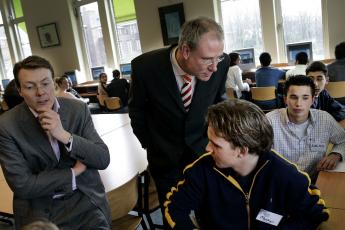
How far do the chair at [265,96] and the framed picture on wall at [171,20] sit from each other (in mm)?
2751

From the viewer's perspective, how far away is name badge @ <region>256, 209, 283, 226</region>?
1.25 metres

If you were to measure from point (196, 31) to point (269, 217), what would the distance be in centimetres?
84

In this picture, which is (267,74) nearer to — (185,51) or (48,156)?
(185,51)

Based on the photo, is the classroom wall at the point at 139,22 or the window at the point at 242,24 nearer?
the classroom wall at the point at 139,22

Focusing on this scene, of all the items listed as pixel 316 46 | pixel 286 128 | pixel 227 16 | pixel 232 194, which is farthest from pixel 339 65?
pixel 232 194

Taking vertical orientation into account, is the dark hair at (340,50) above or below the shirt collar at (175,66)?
below

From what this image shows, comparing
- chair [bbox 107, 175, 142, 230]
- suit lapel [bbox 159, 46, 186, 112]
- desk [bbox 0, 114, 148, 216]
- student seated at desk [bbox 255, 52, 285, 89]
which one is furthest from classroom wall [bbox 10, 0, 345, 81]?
chair [bbox 107, 175, 142, 230]

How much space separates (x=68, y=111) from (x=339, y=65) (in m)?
3.72

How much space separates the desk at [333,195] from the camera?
4.07 ft

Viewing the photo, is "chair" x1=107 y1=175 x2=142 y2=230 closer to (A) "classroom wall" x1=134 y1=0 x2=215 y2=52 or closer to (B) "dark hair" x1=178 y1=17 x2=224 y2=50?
(B) "dark hair" x1=178 y1=17 x2=224 y2=50

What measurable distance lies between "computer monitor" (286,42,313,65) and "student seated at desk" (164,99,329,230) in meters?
5.12

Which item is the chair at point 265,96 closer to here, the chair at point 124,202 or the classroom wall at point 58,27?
the chair at point 124,202

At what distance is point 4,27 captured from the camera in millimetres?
10422

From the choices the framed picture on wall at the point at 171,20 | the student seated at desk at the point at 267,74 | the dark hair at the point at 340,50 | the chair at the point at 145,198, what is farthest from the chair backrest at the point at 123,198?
the framed picture on wall at the point at 171,20
